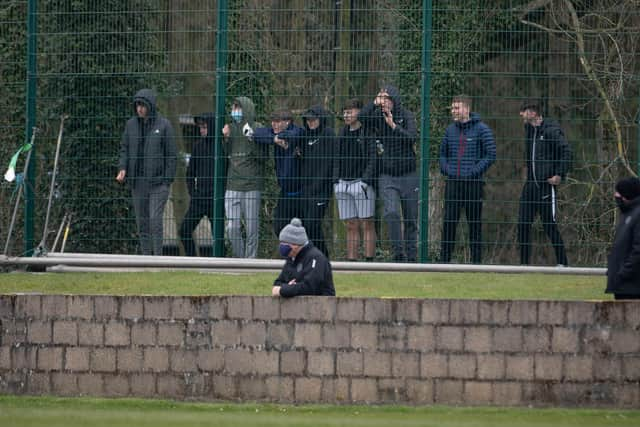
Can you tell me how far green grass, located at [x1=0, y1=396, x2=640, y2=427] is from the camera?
494 inches

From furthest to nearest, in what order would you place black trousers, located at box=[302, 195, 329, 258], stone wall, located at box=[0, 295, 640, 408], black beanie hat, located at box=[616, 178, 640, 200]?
1. black trousers, located at box=[302, 195, 329, 258]
2. black beanie hat, located at box=[616, 178, 640, 200]
3. stone wall, located at box=[0, 295, 640, 408]

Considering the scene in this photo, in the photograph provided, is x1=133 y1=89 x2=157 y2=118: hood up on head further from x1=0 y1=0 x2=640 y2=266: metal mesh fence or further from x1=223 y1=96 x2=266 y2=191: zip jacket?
x1=223 y1=96 x2=266 y2=191: zip jacket

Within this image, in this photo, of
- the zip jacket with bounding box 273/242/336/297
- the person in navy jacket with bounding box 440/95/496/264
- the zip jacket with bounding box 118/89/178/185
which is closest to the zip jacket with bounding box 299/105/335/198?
the person in navy jacket with bounding box 440/95/496/264

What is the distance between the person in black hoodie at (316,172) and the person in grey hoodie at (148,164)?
5.17 ft

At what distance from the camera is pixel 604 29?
16172mm

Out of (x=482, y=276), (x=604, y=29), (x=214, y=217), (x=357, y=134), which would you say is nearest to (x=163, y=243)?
(x=214, y=217)

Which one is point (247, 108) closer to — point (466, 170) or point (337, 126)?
point (337, 126)

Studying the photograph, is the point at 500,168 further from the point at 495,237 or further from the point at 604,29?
the point at 604,29

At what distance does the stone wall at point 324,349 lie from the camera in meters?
13.3

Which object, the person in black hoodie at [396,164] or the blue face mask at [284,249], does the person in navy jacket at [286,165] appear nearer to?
the person in black hoodie at [396,164]

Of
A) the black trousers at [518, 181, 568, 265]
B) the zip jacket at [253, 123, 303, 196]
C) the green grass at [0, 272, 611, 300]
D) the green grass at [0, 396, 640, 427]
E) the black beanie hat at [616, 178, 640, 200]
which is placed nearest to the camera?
the green grass at [0, 396, 640, 427]

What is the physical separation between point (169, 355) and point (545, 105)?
5.32 metres

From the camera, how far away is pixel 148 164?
17.2 meters

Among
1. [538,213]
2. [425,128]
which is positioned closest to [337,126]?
[425,128]
